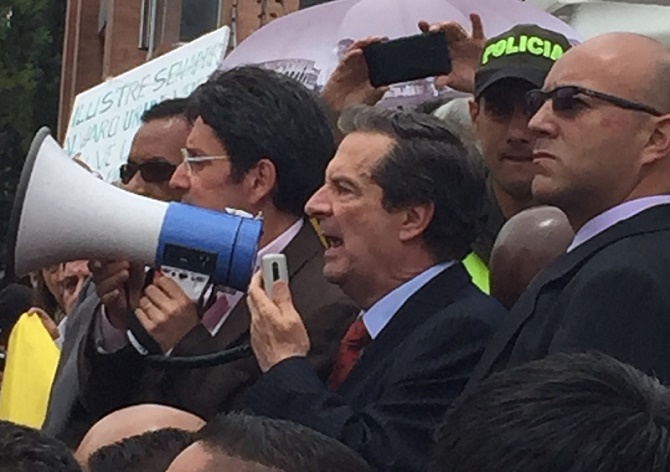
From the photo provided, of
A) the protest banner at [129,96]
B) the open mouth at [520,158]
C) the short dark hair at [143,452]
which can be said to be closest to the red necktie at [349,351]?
the short dark hair at [143,452]

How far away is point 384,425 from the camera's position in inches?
114

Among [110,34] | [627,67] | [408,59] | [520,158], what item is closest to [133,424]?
[627,67]

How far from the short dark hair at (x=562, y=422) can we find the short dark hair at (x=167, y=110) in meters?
2.23

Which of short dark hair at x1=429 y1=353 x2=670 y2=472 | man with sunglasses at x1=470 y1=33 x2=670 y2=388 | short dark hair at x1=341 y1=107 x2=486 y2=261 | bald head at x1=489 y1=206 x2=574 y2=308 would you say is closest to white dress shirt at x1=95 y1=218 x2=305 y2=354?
short dark hair at x1=341 y1=107 x2=486 y2=261

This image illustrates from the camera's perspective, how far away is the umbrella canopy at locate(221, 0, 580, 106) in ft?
17.3

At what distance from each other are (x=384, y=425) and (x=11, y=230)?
105 cm

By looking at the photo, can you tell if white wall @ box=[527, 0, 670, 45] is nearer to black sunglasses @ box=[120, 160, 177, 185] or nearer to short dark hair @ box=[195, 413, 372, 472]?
black sunglasses @ box=[120, 160, 177, 185]

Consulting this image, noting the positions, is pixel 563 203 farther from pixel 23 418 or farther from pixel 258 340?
pixel 23 418

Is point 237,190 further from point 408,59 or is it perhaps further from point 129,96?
point 129,96

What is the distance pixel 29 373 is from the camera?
455 centimetres

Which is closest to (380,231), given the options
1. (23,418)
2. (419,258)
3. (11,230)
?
(419,258)

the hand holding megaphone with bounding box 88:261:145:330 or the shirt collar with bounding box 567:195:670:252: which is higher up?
the shirt collar with bounding box 567:195:670:252

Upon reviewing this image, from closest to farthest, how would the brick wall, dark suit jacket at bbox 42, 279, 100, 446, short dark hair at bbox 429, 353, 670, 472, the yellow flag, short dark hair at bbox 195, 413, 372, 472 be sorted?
short dark hair at bbox 429, 353, 670, 472 < short dark hair at bbox 195, 413, 372, 472 < dark suit jacket at bbox 42, 279, 100, 446 < the yellow flag < the brick wall

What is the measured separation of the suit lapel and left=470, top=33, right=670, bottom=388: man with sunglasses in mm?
251
